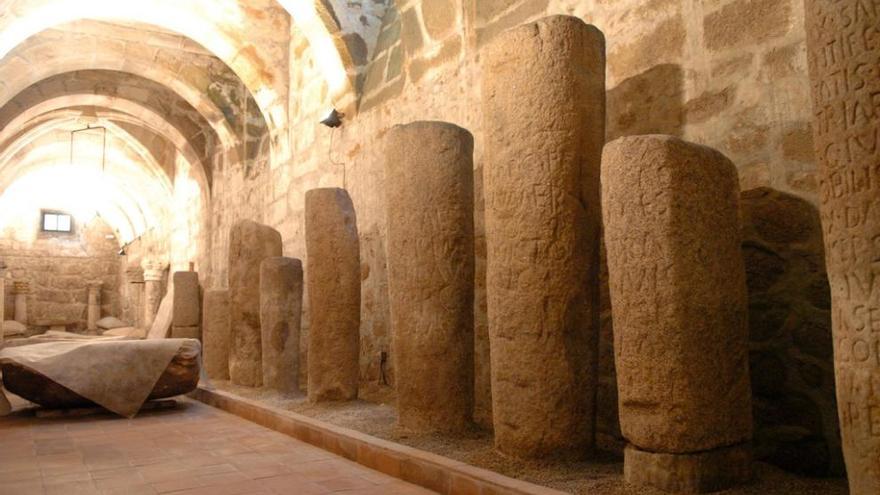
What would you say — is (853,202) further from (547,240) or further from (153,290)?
(153,290)

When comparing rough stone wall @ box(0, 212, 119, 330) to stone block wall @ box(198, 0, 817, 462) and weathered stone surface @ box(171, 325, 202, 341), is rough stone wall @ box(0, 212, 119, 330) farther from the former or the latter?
stone block wall @ box(198, 0, 817, 462)

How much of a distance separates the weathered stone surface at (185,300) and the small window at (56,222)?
1277cm

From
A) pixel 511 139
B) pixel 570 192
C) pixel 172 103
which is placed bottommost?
pixel 570 192

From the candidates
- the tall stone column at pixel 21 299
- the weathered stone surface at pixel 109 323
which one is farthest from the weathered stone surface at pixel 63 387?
the tall stone column at pixel 21 299

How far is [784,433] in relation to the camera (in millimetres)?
2900

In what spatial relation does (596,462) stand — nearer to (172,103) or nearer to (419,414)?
(419,414)

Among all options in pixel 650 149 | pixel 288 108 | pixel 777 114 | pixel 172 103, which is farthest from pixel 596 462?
pixel 172 103

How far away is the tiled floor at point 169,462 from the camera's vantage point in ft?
10.4

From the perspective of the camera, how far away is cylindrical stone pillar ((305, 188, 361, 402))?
500 centimetres

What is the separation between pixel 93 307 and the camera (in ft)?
62.7

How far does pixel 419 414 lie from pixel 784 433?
1728mm

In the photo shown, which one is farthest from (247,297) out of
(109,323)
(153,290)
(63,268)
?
(63,268)

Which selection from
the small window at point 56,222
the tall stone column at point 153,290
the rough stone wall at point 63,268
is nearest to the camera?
the tall stone column at point 153,290

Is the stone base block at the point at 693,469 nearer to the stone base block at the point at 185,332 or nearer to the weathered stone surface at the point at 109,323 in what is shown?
the stone base block at the point at 185,332
